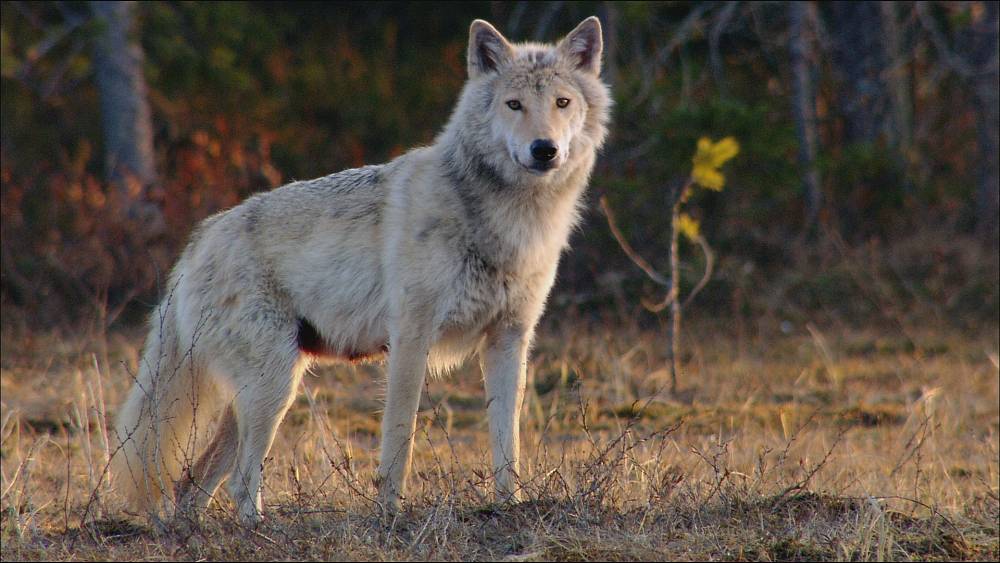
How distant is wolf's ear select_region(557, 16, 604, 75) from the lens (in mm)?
5738

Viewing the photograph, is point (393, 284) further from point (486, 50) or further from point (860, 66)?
point (860, 66)

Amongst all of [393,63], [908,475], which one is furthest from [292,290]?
[393,63]

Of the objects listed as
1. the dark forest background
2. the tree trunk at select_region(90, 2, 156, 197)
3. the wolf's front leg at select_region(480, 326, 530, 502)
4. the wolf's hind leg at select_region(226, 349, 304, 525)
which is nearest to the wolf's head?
the wolf's front leg at select_region(480, 326, 530, 502)

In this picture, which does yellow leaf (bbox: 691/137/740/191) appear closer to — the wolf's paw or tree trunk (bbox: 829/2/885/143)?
the wolf's paw

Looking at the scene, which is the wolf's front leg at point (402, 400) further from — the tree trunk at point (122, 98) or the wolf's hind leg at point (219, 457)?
the tree trunk at point (122, 98)

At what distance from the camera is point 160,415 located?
19.0ft

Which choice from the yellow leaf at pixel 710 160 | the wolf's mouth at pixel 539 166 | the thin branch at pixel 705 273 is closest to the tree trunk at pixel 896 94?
the thin branch at pixel 705 273

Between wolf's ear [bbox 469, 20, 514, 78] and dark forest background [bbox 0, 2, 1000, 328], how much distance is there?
4972mm

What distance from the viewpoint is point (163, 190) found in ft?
39.4

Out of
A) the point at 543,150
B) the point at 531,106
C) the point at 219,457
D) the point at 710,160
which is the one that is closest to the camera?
the point at 543,150

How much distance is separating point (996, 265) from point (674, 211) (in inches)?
190

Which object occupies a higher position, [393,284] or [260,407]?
[393,284]

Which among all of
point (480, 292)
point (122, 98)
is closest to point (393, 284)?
point (480, 292)

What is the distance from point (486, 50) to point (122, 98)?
8.16 metres
